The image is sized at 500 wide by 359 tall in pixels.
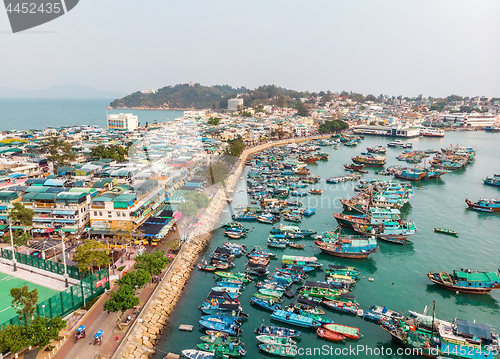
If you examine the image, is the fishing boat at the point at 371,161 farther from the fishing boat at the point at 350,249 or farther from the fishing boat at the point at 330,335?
the fishing boat at the point at 330,335

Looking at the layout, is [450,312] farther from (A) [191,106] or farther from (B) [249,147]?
(A) [191,106]

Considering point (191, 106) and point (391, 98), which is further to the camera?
point (391, 98)

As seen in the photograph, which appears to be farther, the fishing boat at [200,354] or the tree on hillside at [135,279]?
the tree on hillside at [135,279]

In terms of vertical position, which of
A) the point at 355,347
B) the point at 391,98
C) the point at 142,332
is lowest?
the point at 355,347

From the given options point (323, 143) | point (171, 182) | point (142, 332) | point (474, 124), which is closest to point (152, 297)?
point (142, 332)

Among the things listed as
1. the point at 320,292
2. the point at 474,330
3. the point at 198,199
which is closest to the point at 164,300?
the point at 320,292

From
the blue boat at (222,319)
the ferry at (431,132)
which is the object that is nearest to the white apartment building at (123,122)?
the blue boat at (222,319)

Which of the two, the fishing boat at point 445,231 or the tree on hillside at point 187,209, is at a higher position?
the tree on hillside at point 187,209
